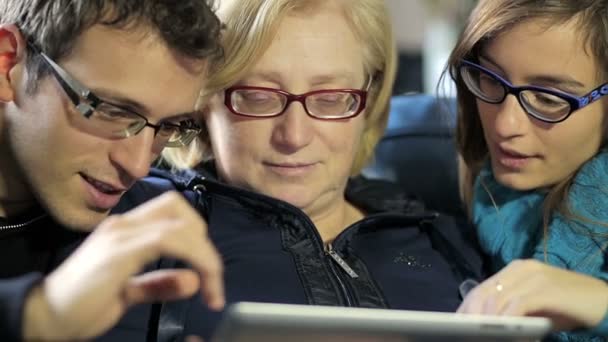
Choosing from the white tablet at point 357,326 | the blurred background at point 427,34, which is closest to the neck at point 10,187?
the white tablet at point 357,326

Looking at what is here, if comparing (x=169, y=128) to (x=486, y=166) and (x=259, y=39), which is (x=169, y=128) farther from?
(x=486, y=166)

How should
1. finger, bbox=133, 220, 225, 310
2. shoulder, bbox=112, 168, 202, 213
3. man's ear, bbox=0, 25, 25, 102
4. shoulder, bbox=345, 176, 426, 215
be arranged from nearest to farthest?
finger, bbox=133, 220, 225, 310 < man's ear, bbox=0, 25, 25, 102 < shoulder, bbox=112, 168, 202, 213 < shoulder, bbox=345, 176, 426, 215

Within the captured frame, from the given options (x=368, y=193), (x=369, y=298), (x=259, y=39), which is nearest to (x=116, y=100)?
(x=259, y=39)

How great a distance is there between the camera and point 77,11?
52.9 inches

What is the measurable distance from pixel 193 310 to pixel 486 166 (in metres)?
0.74

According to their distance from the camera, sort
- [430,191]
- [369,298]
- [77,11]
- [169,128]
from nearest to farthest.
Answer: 1. [77,11]
2. [169,128]
3. [369,298]
4. [430,191]

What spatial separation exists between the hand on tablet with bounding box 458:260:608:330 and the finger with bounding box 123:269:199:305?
43cm

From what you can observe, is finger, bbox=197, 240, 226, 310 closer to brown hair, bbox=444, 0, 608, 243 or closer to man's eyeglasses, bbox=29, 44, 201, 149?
man's eyeglasses, bbox=29, 44, 201, 149

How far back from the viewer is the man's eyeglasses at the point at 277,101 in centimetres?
162

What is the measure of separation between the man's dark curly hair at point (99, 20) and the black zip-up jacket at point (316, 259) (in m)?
0.35

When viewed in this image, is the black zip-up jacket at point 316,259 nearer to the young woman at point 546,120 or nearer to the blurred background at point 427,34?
the young woman at point 546,120

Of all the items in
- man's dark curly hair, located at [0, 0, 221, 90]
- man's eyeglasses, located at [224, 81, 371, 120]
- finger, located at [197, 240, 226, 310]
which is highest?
man's dark curly hair, located at [0, 0, 221, 90]

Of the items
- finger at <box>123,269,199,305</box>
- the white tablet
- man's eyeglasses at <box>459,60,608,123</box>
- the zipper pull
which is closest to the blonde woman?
the zipper pull

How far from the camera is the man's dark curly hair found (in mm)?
1348
